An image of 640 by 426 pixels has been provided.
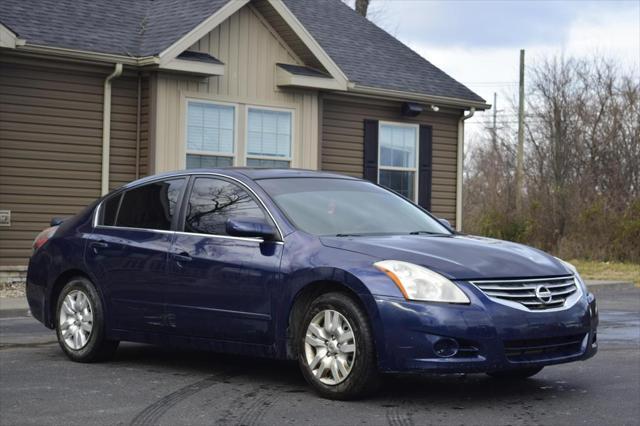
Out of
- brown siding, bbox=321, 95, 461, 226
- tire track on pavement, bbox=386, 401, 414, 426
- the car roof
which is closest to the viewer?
tire track on pavement, bbox=386, 401, 414, 426

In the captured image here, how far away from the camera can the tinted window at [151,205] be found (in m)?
8.64

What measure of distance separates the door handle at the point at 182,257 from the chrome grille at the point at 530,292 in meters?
2.30

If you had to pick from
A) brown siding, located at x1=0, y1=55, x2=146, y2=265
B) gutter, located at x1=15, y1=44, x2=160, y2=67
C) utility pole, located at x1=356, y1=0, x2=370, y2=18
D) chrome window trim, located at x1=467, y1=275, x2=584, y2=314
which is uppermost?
utility pole, located at x1=356, y1=0, x2=370, y2=18

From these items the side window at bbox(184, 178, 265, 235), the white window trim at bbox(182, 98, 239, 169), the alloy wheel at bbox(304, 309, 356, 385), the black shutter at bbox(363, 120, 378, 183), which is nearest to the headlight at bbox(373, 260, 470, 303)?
the alloy wheel at bbox(304, 309, 356, 385)

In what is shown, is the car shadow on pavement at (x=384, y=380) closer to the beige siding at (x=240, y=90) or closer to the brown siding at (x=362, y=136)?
the beige siding at (x=240, y=90)

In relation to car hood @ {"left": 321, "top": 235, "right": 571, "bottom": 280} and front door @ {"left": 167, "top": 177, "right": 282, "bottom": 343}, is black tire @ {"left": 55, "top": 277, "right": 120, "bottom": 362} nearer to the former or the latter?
front door @ {"left": 167, "top": 177, "right": 282, "bottom": 343}

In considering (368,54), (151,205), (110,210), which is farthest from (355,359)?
(368,54)

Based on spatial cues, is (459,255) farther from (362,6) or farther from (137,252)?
(362,6)

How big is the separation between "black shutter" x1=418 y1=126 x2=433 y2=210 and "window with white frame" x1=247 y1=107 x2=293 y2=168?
12.3ft

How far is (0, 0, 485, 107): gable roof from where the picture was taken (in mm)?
16719

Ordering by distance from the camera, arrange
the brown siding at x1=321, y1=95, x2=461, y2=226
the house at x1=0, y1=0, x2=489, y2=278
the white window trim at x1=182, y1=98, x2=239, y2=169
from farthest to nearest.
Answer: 1. the brown siding at x1=321, y1=95, x2=461, y2=226
2. the white window trim at x1=182, y1=98, x2=239, y2=169
3. the house at x1=0, y1=0, x2=489, y2=278

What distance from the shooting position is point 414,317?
6777mm

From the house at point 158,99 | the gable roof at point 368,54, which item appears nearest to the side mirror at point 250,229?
the house at point 158,99

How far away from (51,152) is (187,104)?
226cm
